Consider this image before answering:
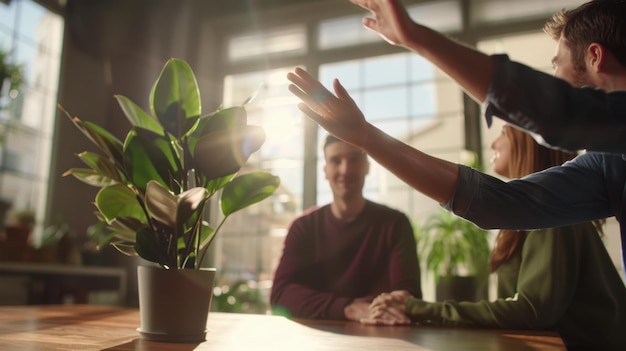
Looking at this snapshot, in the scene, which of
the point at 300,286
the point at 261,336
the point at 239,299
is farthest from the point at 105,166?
the point at 239,299

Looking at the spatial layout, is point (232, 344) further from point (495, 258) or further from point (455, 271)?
point (455, 271)

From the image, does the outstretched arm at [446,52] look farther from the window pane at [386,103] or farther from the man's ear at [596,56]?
the window pane at [386,103]

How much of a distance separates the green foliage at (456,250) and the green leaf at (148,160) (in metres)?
2.52

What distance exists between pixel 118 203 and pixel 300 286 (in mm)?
1033

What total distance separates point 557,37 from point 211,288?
86 cm

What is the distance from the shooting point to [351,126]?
908mm

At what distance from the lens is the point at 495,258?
5.27 ft

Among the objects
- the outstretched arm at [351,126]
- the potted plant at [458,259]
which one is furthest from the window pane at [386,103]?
the outstretched arm at [351,126]

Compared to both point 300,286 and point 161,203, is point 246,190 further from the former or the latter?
point 300,286

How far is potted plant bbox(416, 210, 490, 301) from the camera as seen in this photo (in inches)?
126

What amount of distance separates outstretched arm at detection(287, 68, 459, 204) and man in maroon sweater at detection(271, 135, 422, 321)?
3.41 feet

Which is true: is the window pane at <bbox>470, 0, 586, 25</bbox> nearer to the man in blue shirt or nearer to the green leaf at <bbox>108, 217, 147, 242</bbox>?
the man in blue shirt

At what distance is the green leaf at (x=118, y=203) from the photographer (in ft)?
3.36

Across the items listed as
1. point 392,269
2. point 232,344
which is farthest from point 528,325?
point 232,344
